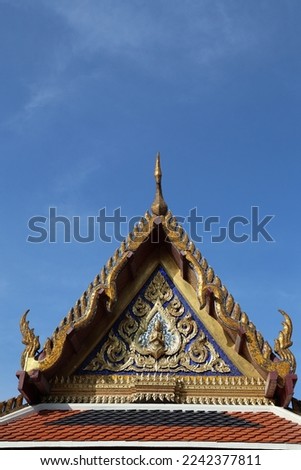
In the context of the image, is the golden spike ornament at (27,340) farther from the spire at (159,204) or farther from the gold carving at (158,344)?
the spire at (159,204)

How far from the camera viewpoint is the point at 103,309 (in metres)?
7.46

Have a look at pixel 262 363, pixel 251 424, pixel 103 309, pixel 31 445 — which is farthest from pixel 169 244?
pixel 31 445

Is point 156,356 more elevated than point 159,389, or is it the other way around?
point 156,356

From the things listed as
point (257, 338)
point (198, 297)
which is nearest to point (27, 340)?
point (198, 297)

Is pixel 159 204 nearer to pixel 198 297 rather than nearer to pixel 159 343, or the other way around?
pixel 198 297

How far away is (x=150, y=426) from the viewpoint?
6.11 m

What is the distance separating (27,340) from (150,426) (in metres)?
1.73

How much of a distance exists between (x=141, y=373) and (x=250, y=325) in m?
1.22

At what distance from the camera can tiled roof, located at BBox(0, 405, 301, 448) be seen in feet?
19.1

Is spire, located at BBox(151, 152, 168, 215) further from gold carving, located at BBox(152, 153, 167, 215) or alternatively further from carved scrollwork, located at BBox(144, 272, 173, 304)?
carved scrollwork, located at BBox(144, 272, 173, 304)

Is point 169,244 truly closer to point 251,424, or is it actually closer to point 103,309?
point 103,309

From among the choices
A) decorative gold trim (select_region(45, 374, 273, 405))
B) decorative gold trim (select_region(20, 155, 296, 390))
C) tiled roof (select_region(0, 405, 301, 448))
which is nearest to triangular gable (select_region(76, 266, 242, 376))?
decorative gold trim (select_region(45, 374, 273, 405))

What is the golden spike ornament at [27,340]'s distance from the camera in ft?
23.0
